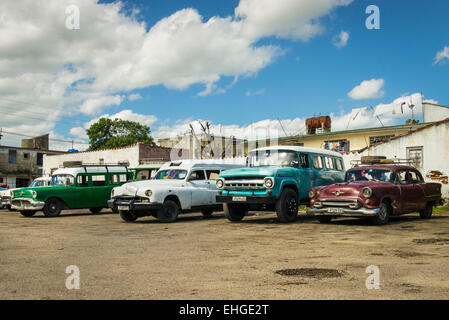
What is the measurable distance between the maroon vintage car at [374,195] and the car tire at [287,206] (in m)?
0.62

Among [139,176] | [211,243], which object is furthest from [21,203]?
[211,243]

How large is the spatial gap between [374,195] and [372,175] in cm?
156

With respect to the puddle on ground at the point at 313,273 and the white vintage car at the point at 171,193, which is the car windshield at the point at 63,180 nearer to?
the white vintage car at the point at 171,193

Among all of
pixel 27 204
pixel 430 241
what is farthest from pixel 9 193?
pixel 430 241

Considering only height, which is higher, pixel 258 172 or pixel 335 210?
pixel 258 172

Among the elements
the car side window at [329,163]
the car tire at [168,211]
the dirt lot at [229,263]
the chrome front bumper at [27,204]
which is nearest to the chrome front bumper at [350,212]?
the dirt lot at [229,263]

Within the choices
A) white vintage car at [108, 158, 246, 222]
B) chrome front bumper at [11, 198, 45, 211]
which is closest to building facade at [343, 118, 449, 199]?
white vintage car at [108, 158, 246, 222]

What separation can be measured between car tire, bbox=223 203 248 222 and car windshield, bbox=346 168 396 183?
10.8ft

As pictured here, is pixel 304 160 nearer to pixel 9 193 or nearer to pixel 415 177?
pixel 415 177

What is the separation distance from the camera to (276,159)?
1348cm

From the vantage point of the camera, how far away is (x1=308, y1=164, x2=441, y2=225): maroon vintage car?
11.3m

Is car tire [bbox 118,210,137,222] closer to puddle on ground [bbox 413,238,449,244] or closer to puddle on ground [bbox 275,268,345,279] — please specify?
puddle on ground [bbox 413,238,449,244]
